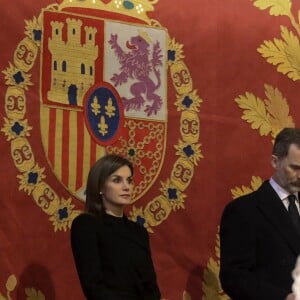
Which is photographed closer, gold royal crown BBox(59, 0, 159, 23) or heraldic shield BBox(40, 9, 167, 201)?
heraldic shield BBox(40, 9, 167, 201)

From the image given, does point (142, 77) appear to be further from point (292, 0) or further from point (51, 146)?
point (292, 0)

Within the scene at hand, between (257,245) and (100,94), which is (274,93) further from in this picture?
(257,245)

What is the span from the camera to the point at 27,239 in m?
3.01

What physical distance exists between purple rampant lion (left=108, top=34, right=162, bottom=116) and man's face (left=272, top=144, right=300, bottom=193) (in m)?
0.74

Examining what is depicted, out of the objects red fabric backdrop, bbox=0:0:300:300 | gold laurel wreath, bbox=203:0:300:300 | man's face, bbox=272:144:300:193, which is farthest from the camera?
gold laurel wreath, bbox=203:0:300:300

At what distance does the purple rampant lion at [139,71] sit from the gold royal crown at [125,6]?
0.30 feet

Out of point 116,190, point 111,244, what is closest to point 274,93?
point 116,190

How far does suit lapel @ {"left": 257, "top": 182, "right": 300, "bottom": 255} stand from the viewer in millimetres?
2762

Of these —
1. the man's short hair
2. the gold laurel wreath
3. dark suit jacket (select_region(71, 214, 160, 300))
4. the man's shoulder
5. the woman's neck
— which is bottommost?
dark suit jacket (select_region(71, 214, 160, 300))

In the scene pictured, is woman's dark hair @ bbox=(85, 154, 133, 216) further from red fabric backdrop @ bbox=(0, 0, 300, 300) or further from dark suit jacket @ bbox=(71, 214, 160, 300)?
red fabric backdrop @ bbox=(0, 0, 300, 300)

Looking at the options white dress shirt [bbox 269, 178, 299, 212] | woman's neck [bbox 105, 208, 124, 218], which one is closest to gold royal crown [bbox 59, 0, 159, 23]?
woman's neck [bbox 105, 208, 124, 218]

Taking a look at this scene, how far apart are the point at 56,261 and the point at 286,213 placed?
864mm

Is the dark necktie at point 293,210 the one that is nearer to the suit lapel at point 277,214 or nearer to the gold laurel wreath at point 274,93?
the suit lapel at point 277,214

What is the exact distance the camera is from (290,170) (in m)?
2.80
